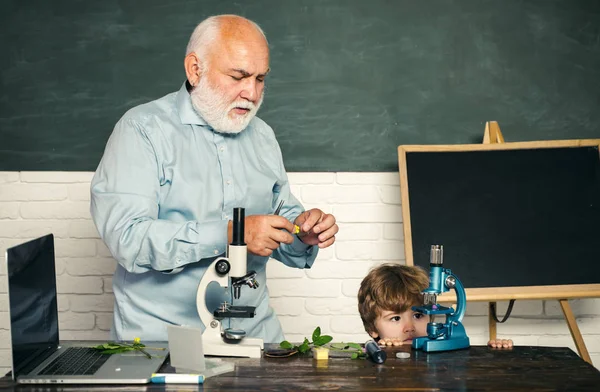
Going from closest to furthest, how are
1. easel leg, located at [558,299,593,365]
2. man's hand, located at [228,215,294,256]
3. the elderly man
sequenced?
1. man's hand, located at [228,215,294,256]
2. the elderly man
3. easel leg, located at [558,299,593,365]

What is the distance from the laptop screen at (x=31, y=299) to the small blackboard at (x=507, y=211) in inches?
66.9

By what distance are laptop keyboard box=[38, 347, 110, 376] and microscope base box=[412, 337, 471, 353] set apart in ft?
2.78

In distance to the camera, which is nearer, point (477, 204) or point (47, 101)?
point (477, 204)

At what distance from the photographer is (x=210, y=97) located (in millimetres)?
2652

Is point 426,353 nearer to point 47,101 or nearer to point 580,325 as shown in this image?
point 580,325

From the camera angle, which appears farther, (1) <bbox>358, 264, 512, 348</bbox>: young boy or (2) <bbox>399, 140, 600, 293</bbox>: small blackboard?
(2) <bbox>399, 140, 600, 293</bbox>: small blackboard

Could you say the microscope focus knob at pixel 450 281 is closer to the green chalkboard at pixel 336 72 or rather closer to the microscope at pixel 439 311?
the microscope at pixel 439 311

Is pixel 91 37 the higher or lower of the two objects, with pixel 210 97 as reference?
higher

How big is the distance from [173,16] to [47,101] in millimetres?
708

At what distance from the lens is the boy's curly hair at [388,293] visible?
2826mm

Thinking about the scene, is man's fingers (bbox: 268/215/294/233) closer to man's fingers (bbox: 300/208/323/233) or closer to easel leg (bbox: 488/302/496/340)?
man's fingers (bbox: 300/208/323/233)

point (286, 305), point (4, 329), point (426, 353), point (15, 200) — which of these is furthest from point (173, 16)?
point (426, 353)

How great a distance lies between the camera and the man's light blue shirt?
7.81ft

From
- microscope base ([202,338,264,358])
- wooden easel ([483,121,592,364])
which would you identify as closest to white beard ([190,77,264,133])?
microscope base ([202,338,264,358])
